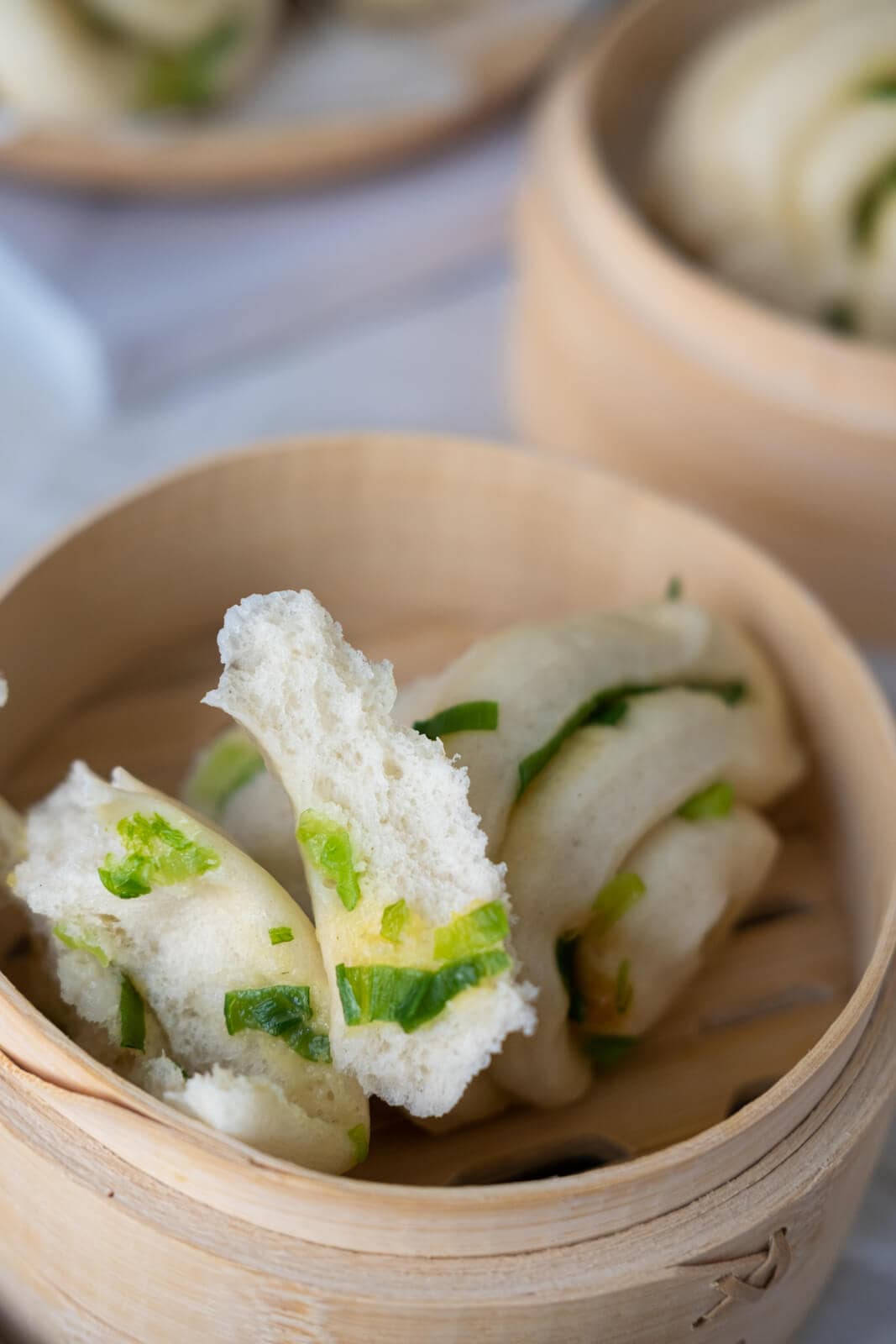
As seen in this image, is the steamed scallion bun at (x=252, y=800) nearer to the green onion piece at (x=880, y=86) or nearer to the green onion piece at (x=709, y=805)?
the green onion piece at (x=709, y=805)

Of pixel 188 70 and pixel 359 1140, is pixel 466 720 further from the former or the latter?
pixel 188 70

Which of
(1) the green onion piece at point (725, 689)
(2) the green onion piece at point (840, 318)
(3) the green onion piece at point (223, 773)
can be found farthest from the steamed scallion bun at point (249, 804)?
(2) the green onion piece at point (840, 318)

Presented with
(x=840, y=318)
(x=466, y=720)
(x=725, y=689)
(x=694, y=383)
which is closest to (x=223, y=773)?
(x=466, y=720)

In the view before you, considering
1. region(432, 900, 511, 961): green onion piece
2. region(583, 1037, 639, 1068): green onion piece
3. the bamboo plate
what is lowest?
region(583, 1037, 639, 1068): green onion piece

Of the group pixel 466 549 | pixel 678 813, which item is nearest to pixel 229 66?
pixel 466 549

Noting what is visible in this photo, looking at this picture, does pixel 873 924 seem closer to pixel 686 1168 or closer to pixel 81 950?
pixel 686 1168

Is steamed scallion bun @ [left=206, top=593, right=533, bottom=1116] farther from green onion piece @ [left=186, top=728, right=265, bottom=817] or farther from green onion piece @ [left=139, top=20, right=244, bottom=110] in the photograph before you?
green onion piece @ [left=139, top=20, right=244, bottom=110]

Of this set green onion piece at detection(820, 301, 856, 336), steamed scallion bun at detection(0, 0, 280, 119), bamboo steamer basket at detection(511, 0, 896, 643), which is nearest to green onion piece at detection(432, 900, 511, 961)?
bamboo steamer basket at detection(511, 0, 896, 643)
